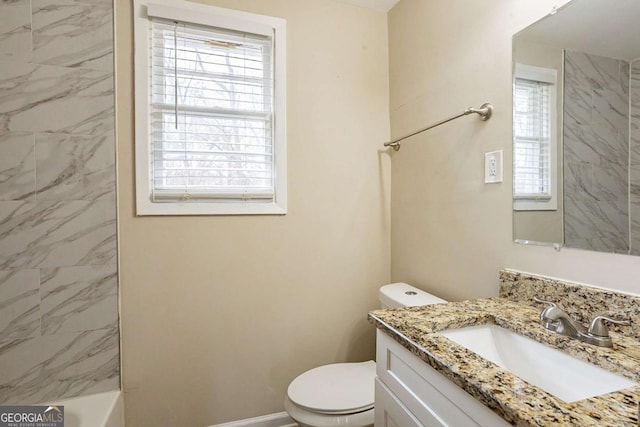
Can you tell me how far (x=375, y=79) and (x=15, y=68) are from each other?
70.5 inches

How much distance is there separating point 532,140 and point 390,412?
1.03m

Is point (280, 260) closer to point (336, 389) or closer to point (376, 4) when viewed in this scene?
point (336, 389)

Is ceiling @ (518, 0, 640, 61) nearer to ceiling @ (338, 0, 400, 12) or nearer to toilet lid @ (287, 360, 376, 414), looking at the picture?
ceiling @ (338, 0, 400, 12)

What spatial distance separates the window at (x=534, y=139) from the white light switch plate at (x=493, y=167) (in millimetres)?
62

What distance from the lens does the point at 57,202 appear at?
4.70ft

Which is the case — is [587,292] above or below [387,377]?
above

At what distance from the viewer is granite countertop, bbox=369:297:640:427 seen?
0.52 meters

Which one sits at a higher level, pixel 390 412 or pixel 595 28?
pixel 595 28

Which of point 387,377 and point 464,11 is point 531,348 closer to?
point 387,377

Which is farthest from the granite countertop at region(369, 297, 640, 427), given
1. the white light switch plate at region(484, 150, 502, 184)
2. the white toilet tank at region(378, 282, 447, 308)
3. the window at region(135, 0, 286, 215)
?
the window at region(135, 0, 286, 215)

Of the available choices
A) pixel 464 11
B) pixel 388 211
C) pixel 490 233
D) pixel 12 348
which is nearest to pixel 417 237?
pixel 388 211

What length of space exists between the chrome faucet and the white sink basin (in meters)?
0.07

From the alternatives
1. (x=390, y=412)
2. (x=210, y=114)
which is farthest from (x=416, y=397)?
(x=210, y=114)

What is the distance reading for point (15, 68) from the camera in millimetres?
1369
